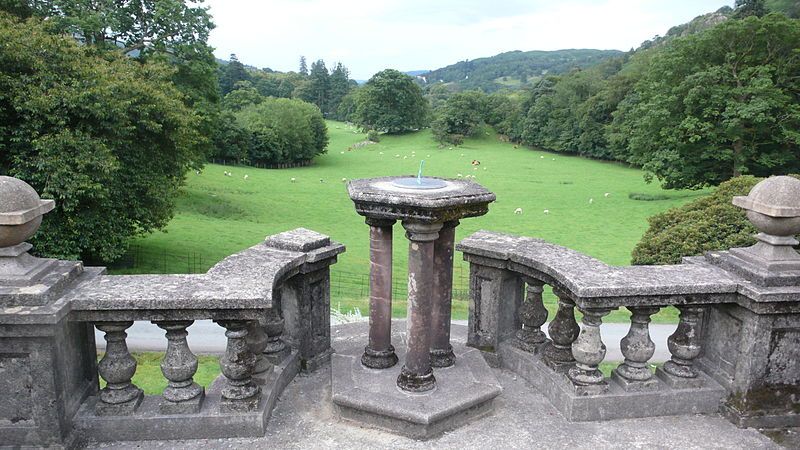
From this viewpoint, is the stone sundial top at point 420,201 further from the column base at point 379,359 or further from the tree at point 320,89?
the tree at point 320,89

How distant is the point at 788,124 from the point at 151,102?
99.8 ft

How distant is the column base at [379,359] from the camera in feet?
16.5

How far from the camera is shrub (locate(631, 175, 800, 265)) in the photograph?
47.0 feet

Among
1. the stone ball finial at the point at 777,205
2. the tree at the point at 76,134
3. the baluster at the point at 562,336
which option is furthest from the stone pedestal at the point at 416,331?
the tree at the point at 76,134

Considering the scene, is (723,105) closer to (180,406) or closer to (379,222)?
(379,222)

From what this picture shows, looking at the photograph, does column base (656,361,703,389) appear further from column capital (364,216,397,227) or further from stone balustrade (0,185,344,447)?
stone balustrade (0,185,344,447)

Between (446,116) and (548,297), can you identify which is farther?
(446,116)

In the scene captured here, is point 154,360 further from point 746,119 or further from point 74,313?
point 746,119

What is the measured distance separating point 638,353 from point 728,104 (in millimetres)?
30066

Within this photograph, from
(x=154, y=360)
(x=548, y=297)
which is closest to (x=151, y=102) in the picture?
(x=154, y=360)

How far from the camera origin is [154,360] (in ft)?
36.4

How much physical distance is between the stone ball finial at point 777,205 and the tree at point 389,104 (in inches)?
3290

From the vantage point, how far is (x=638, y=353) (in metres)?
4.61

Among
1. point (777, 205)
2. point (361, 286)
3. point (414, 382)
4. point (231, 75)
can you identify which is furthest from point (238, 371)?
point (231, 75)
